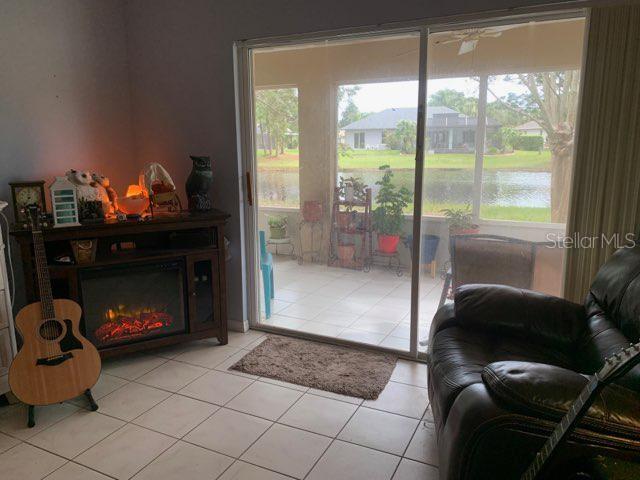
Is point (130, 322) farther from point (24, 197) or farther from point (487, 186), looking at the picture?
point (487, 186)

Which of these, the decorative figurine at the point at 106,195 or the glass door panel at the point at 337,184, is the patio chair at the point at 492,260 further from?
the decorative figurine at the point at 106,195

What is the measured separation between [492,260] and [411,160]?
759 mm

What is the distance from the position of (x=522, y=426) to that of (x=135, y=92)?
3.32m

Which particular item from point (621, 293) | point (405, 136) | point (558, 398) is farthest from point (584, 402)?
point (405, 136)

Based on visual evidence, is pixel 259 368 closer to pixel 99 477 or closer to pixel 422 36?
pixel 99 477

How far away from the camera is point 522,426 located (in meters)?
1.22

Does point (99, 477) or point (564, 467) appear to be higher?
point (564, 467)

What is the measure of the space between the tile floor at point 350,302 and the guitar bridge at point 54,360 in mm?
1454

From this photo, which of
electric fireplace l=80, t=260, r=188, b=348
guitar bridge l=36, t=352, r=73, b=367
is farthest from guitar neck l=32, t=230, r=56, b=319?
electric fireplace l=80, t=260, r=188, b=348

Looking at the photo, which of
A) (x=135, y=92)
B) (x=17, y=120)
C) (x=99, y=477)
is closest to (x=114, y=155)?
(x=135, y=92)

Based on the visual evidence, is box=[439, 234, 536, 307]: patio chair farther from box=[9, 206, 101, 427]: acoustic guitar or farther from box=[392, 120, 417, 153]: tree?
box=[9, 206, 101, 427]: acoustic guitar

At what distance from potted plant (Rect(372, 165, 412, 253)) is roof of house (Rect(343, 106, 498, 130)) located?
0.28 metres

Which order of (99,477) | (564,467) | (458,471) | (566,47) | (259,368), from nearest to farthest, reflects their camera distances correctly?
(564,467)
(458,471)
(99,477)
(566,47)
(259,368)

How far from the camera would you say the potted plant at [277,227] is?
353 cm
